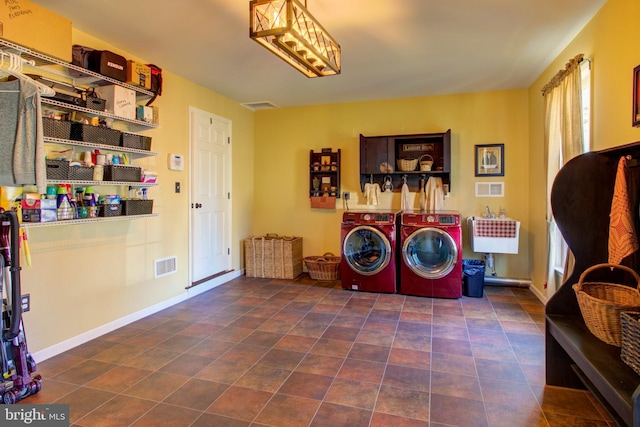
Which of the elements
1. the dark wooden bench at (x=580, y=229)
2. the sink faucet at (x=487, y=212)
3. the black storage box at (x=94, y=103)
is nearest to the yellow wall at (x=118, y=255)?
the black storage box at (x=94, y=103)

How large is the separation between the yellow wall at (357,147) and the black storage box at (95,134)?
2.72 metres

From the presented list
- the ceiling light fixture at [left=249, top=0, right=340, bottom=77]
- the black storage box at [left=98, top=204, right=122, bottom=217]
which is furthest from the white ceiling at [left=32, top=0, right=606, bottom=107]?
the black storage box at [left=98, top=204, right=122, bottom=217]

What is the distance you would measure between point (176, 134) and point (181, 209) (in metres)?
0.82

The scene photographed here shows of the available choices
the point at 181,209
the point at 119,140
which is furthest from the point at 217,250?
the point at 119,140

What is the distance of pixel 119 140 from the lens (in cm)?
293

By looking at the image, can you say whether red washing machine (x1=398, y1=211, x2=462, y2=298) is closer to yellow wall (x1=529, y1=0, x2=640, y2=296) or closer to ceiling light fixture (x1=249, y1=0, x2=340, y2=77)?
yellow wall (x1=529, y1=0, x2=640, y2=296)

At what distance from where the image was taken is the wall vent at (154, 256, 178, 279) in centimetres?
364

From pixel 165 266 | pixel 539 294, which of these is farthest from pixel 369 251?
pixel 165 266

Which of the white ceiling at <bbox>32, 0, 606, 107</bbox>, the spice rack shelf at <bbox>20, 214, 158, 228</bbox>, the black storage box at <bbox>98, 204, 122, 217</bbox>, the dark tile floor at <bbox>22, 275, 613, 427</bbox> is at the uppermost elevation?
the white ceiling at <bbox>32, 0, 606, 107</bbox>

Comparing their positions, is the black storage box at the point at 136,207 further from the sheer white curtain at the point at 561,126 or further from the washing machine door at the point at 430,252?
the sheer white curtain at the point at 561,126

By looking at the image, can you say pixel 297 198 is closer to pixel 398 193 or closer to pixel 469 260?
pixel 398 193

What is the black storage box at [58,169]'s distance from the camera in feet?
7.97

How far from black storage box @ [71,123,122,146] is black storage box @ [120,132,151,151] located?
63 millimetres

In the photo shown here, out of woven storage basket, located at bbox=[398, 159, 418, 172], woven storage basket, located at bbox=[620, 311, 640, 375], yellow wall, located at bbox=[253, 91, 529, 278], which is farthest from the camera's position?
woven storage basket, located at bbox=[398, 159, 418, 172]
